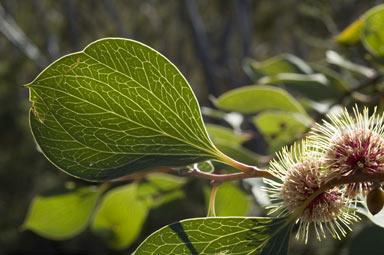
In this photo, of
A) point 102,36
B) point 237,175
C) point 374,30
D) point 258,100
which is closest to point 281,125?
point 258,100

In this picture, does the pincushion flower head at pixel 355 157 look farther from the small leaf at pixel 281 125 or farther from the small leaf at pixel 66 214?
the small leaf at pixel 66 214

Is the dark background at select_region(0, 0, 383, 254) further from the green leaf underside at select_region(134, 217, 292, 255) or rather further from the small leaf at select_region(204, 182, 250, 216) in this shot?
the green leaf underside at select_region(134, 217, 292, 255)

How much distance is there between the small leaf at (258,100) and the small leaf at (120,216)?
0.30 m

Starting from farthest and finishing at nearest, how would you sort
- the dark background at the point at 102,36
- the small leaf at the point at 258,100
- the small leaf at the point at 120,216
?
1. the dark background at the point at 102,36
2. the small leaf at the point at 120,216
3. the small leaf at the point at 258,100

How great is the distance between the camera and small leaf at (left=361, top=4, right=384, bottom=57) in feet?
2.57

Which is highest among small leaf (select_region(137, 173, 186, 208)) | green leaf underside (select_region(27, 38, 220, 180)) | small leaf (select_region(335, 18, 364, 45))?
green leaf underside (select_region(27, 38, 220, 180))

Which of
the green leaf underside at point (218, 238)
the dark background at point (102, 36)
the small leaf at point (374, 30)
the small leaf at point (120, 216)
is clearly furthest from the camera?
the dark background at point (102, 36)

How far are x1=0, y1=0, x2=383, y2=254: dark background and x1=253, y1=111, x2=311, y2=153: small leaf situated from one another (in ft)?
11.5

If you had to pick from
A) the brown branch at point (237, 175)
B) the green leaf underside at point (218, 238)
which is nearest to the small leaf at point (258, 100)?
the brown branch at point (237, 175)

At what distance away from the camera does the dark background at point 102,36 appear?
19.5ft

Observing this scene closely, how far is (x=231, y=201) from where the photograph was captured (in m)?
1.02

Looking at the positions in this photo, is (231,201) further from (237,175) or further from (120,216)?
(237,175)

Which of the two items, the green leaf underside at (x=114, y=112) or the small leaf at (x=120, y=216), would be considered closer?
the green leaf underside at (x=114, y=112)

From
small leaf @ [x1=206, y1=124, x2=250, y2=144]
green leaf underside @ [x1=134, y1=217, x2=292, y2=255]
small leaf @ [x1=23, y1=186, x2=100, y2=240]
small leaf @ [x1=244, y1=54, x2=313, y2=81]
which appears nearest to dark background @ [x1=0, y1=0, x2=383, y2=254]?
small leaf @ [x1=244, y1=54, x2=313, y2=81]
